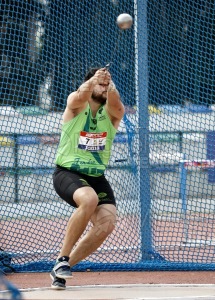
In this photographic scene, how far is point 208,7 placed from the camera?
10180mm

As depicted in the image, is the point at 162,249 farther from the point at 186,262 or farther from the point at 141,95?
the point at 141,95

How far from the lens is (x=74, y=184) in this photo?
6.96m

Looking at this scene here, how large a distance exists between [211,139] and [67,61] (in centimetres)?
236

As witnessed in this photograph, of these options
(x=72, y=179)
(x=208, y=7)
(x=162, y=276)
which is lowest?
(x=162, y=276)

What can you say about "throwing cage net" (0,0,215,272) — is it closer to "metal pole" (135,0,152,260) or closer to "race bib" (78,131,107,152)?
"metal pole" (135,0,152,260)

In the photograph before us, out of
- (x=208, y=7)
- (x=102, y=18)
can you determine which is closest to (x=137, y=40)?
(x=102, y=18)

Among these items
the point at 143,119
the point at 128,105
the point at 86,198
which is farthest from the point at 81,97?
the point at 128,105

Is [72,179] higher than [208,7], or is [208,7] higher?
[208,7]

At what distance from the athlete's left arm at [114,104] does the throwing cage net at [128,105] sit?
165 cm

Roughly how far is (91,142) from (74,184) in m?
0.53

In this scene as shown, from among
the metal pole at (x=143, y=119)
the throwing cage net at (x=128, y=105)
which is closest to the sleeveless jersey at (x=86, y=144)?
the throwing cage net at (x=128, y=105)

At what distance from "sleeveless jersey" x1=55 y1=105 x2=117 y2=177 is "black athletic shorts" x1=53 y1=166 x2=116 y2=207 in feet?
0.19

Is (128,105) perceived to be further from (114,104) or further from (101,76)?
(101,76)

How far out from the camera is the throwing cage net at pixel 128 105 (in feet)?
30.3
